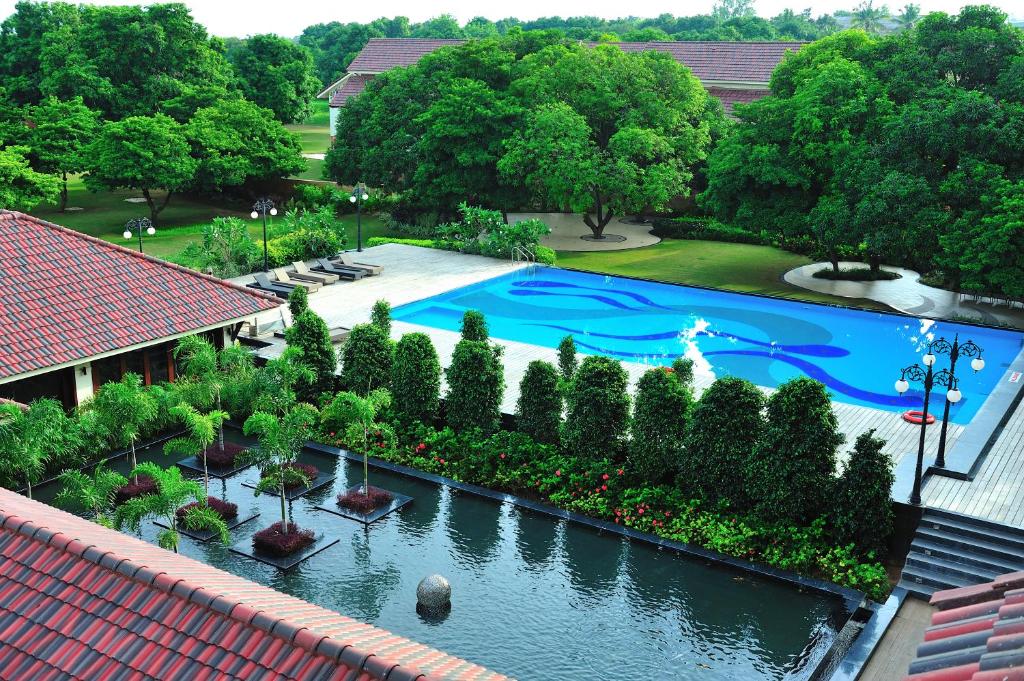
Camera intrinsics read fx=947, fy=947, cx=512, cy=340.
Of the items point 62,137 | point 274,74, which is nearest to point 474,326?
point 62,137

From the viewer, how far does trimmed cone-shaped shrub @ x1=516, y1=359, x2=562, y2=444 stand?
63.5ft

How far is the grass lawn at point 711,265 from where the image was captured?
35.0m

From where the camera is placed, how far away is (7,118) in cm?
5053

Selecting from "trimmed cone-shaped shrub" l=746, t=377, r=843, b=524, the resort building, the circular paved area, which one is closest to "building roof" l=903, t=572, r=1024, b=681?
"trimmed cone-shaped shrub" l=746, t=377, r=843, b=524

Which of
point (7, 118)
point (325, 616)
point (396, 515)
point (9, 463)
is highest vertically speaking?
point (7, 118)

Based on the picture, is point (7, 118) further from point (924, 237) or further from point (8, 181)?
point (924, 237)

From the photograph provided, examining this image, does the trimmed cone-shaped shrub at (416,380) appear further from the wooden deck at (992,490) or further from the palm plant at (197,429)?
the wooden deck at (992,490)

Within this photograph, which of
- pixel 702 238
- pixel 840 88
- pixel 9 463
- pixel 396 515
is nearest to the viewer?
pixel 9 463

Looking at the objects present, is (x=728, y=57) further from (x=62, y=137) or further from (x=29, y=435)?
(x=29, y=435)

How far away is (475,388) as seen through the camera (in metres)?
20.1

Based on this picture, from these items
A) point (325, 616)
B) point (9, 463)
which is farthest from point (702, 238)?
point (325, 616)

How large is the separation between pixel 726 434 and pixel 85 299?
14224 mm

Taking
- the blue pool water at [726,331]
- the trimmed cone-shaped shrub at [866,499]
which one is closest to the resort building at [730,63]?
the blue pool water at [726,331]

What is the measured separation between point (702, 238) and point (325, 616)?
38.2m
